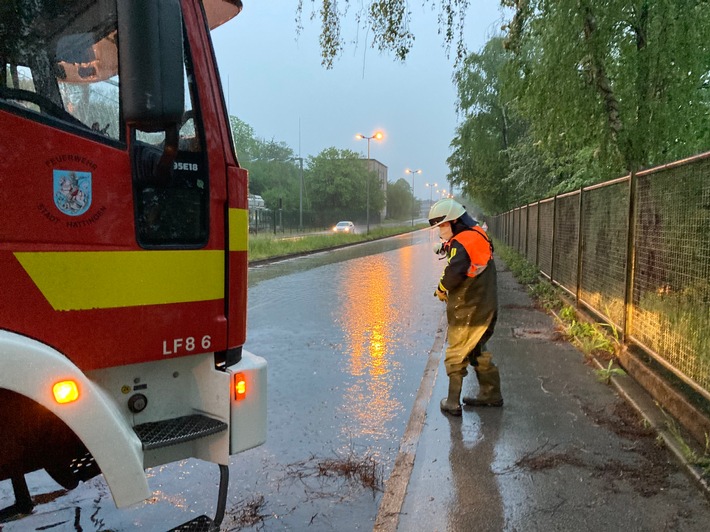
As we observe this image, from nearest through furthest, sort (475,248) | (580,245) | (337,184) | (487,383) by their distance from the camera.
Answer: (475,248), (487,383), (580,245), (337,184)

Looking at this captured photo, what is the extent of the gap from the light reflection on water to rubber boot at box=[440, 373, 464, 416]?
0.51 meters

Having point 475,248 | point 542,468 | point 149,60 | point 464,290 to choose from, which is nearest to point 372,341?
point 464,290

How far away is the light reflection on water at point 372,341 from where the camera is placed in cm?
502

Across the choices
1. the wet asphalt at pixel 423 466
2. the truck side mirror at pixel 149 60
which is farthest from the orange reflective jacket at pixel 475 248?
the truck side mirror at pixel 149 60

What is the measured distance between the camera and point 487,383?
4836mm

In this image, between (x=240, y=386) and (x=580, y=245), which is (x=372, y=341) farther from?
(x=240, y=386)

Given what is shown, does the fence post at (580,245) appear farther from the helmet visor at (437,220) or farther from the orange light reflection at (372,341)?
the helmet visor at (437,220)

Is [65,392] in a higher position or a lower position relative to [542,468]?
higher

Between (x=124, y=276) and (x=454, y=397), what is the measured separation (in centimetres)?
326

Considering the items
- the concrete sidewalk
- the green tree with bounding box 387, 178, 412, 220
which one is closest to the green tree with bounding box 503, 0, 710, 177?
the concrete sidewalk

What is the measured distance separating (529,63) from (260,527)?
25.4 feet

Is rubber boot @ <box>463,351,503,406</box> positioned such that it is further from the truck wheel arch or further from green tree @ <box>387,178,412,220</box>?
green tree @ <box>387,178,412,220</box>

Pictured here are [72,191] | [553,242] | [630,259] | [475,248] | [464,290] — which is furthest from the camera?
[553,242]

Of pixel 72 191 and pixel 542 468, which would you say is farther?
pixel 542 468
